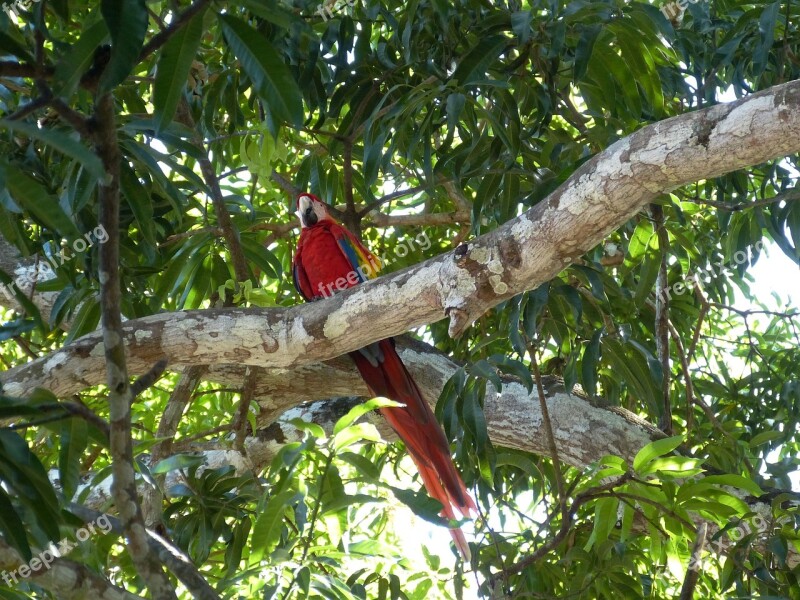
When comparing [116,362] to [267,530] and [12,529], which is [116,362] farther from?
[267,530]

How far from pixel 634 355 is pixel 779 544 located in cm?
61

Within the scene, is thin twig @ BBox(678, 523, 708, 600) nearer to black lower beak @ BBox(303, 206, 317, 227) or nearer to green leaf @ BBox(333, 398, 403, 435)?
green leaf @ BBox(333, 398, 403, 435)

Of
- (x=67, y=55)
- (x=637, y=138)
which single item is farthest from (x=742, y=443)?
(x=67, y=55)

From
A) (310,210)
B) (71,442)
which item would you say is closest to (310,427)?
(71,442)

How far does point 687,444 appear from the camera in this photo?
102 inches

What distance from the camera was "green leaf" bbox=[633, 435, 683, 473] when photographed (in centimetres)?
154

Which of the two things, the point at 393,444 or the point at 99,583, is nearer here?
the point at 99,583

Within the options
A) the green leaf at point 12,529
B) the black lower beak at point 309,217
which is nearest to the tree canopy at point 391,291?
the green leaf at point 12,529

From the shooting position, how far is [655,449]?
156 centimetres

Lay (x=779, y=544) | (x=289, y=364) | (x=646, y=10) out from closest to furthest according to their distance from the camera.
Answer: (x=779, y=544) < (x=646, y=10) < (x=289, y=364)

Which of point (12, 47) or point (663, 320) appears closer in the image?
point (12, 47)

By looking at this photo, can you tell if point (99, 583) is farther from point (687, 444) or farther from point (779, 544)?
point (687, 444)

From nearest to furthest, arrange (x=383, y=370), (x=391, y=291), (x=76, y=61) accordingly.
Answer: (x=76, y=61) < (x=391, y=291) < (x=383, y=370)

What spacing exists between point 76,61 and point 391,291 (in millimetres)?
1000
